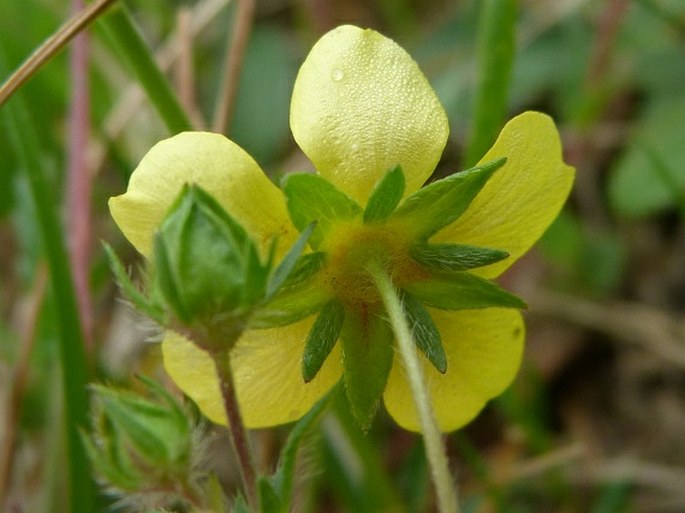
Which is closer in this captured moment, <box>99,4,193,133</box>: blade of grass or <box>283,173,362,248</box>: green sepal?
<box>283,173,362,248</box>: green sepal

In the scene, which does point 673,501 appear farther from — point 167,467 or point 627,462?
point 167,467

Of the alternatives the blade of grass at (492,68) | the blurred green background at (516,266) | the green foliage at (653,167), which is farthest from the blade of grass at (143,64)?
the green foliage at (653,167)

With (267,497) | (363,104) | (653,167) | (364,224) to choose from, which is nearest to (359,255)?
(364,224)

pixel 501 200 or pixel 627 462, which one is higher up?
pixel 501 200

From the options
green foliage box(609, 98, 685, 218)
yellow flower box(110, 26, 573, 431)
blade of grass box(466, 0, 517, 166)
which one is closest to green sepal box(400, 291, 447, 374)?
yellow flower box(110, 26, 573, 431)

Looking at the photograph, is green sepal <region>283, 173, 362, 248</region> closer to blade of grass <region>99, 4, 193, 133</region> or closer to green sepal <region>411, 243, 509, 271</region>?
green sepal <region>411, 243, 509, 271</region>

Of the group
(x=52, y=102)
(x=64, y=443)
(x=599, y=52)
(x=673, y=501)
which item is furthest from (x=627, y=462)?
(x=52, y=102)
